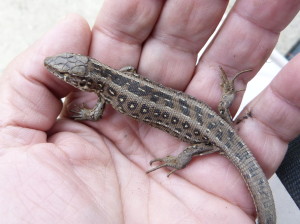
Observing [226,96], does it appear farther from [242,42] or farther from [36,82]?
[36,82]

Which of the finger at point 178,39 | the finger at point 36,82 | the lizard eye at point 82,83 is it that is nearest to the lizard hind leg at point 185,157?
the finger at point 178,39

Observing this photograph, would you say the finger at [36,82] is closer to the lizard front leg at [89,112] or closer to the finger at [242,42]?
the lizard front leg at [89,112]

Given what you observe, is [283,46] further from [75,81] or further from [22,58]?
[22,58]

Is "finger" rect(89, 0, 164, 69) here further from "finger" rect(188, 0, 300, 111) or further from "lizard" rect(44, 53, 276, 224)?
"finger" rect(188, 0, 300, 111)

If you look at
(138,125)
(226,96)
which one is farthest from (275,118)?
(138,125)

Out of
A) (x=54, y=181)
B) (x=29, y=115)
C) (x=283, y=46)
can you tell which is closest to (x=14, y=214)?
(x=54, y=181)

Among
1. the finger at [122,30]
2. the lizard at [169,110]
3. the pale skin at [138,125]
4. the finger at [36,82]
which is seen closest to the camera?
the pale skin at [138,125]
